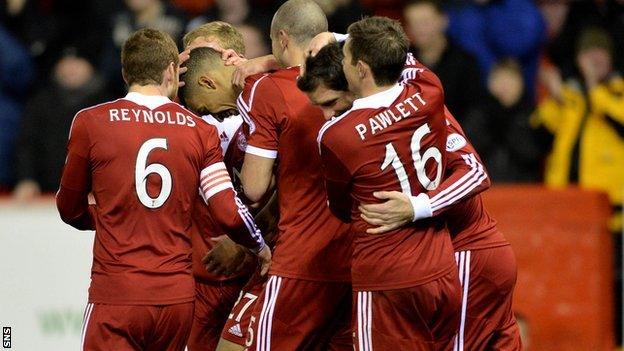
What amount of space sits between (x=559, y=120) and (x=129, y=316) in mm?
5177

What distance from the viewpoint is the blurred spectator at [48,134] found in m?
11.0

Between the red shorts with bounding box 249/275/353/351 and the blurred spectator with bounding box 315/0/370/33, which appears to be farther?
the blurred spectator with bounding box 315/0/370/33

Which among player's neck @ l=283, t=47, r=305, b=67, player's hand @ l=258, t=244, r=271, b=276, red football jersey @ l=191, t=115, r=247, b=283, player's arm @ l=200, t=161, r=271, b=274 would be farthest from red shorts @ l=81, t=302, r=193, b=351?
player's neck @ l=283, t=47, r=305, b=67

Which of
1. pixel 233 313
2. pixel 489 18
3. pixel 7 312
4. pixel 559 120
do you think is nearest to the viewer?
pixel 233 313

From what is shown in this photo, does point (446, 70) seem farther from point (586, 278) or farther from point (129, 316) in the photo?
point (129, 316)

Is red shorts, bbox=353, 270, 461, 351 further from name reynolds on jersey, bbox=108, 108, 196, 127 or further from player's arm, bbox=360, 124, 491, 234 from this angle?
name reynolds on jersey, bbox=108, 108, 196, 127

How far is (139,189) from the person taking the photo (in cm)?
629

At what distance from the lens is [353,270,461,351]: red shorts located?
249 inches

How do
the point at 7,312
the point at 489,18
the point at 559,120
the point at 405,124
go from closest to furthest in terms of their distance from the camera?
the point at 405,124
the point at 7,312
the point at 559,120
the point at 489,18

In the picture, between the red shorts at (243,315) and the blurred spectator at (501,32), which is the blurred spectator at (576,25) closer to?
the blurred spectator at (501,32)

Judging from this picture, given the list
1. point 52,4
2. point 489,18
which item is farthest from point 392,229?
point 52,4

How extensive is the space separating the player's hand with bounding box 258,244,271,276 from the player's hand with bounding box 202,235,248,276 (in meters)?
0.20

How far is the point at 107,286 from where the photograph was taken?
20.8 ft

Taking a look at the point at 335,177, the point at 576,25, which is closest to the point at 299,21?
the point at 335,177
